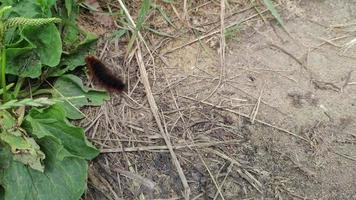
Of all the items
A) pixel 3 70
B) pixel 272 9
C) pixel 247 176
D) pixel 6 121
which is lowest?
pixel 247 176

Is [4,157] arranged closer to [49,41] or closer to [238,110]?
[49,41]

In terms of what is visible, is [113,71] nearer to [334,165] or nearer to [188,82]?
[188,82]

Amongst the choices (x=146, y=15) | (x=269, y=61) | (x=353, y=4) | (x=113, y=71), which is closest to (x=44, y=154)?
(x=113, y=71)

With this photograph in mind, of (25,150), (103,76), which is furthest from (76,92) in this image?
(25,150)

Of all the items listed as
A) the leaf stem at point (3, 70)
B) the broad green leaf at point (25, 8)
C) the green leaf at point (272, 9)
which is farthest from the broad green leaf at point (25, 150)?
the green leaf at point (272, 9)

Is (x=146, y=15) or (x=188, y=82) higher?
(x=146, y=15)
